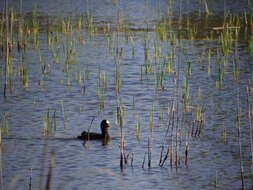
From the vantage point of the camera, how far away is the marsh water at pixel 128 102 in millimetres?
9008

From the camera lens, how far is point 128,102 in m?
12.9

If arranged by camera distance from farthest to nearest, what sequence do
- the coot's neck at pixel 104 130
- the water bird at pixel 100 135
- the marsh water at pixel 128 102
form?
the coot's neck at pixel 104 130
the water bird at pixel 100 135
the marsh water at pixel 128 102

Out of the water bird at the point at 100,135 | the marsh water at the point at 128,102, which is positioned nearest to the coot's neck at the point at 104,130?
the water bird at the point at 100,135

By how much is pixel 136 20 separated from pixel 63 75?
682 centimetres

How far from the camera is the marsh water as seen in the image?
9008 millimetres

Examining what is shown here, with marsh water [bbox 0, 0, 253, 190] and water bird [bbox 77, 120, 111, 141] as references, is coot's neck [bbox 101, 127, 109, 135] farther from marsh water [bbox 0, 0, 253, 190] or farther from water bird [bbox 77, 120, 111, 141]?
marsh water [bbox 0, 0, 253, 190]

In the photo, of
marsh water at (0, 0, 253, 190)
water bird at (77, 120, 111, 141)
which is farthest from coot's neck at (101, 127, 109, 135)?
marsh water at (0, 0, 253, 190)

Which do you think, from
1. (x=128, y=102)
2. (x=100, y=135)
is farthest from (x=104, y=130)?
(x=128, y=102)

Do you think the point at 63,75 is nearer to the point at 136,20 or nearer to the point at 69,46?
the point at 69,46

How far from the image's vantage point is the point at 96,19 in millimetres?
21312

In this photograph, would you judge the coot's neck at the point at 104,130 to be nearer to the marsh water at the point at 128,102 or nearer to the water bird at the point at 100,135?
the water bird at the point at 100,135

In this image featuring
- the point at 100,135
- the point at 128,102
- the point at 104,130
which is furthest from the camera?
the point at 128,102

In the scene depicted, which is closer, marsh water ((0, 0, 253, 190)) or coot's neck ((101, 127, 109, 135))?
marsh water ((0, 0, 253, 190))

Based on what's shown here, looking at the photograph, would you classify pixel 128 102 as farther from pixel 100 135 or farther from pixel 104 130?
pixel 100 135
